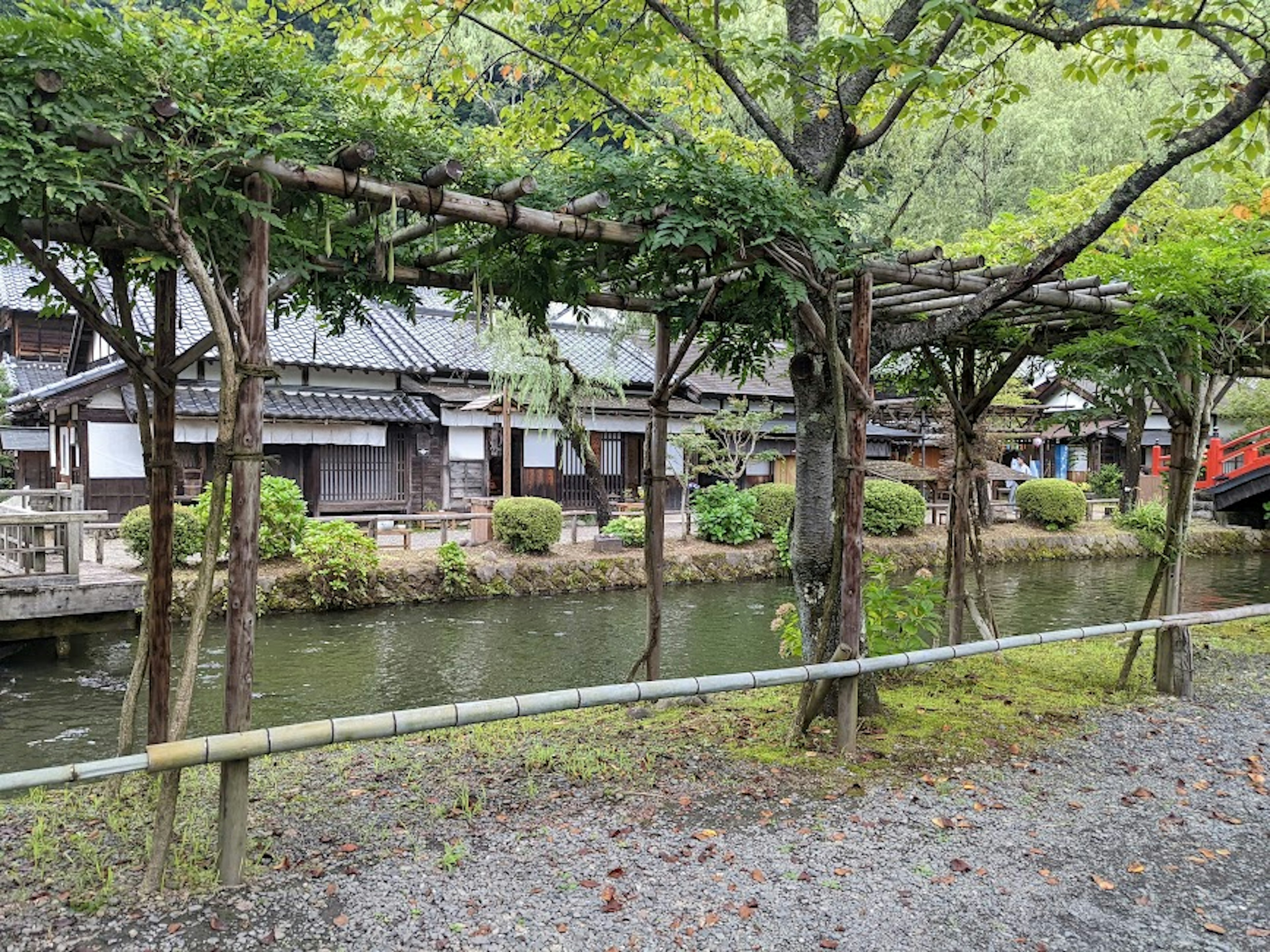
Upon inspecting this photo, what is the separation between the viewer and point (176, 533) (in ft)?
43.7

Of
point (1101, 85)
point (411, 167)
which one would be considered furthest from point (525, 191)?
point (1101, 85)

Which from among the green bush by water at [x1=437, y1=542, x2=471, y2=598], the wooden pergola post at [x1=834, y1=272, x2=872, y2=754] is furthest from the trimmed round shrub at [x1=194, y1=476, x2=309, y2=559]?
the wooden pergola post at [x1=834, y1=272, x2=872, y2=754]

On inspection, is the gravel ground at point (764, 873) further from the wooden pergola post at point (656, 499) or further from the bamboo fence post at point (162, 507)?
the wooden pergola post at point (656, 499)

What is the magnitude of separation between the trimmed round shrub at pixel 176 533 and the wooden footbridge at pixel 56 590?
2233 mm

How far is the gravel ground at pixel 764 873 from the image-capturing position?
3.28 metres

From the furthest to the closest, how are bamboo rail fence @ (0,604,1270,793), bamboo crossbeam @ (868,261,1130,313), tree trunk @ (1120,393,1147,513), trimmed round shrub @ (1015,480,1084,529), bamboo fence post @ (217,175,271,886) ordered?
tree trunk @ (1120,393,1147,513) → trimmed round shrub @ (1015,480,1084,529) → bamboo crossbeam @ (868,261,1130,313) → bamboo fence post @ (217,175,271,886) → bamboo rail fence @ (0,604,1270,793)

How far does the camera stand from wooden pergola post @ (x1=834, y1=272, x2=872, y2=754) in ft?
16.8

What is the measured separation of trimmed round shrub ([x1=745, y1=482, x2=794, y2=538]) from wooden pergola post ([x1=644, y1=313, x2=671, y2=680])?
12.2 metres

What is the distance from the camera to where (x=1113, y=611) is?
14.4 meters

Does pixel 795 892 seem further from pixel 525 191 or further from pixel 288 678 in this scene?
pixel 288 678

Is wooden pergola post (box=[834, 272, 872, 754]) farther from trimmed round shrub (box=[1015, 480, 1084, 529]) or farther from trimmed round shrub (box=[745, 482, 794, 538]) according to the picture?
trimmed round shrub (box=[1015, 480, 1084, 529])

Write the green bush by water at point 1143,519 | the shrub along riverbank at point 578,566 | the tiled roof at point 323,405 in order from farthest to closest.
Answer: the green bush by water at point 1143,519, the tiled roof at point 323,405, the shrub along riverbank at point 578,566

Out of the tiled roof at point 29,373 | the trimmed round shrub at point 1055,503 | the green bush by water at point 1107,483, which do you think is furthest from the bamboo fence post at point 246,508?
the green bush by water at point 1107,483

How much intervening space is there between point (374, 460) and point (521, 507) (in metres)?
5.59
